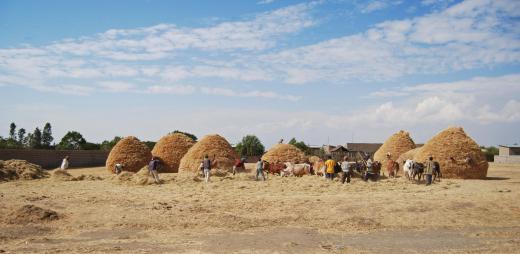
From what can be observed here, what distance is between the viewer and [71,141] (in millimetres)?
49750

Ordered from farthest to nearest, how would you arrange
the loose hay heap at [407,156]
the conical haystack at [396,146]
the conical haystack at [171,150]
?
the conical haystack at [396,146] < the conical haystack at [171,150] < the loose hay heap at [407,156]

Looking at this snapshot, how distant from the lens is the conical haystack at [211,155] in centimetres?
2305

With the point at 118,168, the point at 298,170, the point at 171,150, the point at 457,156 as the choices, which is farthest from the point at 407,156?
the point at 118,168

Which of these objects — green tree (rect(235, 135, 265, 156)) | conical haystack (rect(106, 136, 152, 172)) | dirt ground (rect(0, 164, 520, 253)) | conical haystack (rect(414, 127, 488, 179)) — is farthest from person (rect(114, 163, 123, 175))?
green tree (rect(235, 135, 265, 156))

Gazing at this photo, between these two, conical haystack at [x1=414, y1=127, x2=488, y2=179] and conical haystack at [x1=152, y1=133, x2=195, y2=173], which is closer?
conical haystack at [x1=414, y1=127, x2=488, y2=179]

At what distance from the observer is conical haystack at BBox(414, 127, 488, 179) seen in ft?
67.6

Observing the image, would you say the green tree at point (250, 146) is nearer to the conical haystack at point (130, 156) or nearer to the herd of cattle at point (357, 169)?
the conical haystack at point (130, 156)

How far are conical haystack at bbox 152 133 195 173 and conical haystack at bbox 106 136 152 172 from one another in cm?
83

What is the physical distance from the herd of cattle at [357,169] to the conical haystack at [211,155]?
88.2 inches

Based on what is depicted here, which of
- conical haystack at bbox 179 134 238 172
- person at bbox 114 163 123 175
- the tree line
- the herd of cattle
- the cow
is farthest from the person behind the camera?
the tree line

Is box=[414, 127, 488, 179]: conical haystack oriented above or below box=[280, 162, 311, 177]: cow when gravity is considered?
above

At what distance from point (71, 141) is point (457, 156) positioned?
41.6m

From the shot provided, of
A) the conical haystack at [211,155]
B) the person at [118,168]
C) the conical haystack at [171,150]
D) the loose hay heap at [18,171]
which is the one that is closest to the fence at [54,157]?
the loose hay heap at [18,171]

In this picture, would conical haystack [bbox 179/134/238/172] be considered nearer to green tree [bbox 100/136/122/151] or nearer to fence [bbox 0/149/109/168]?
fence [bbox 0/149/109/168]
